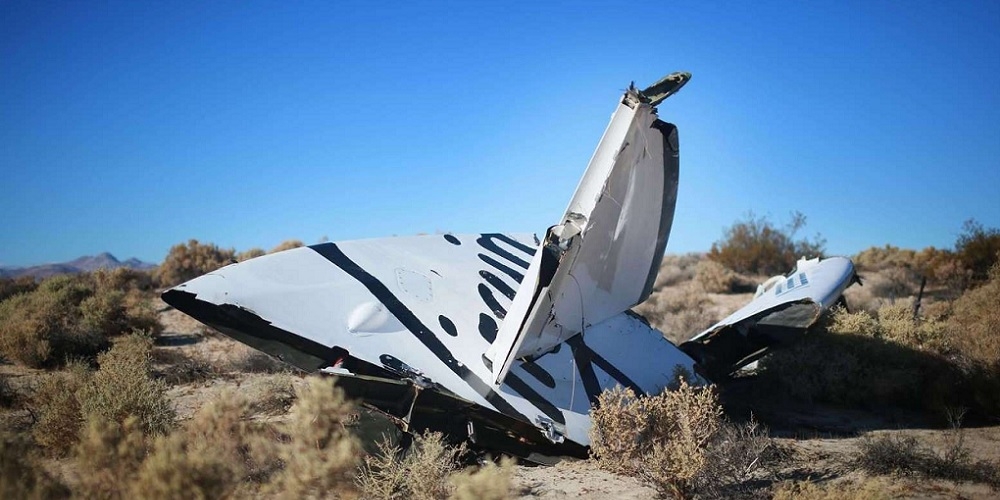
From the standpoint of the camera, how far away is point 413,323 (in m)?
5.91

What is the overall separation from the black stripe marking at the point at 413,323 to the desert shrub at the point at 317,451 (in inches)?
51.9

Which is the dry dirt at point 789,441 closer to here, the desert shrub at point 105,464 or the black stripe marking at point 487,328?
the black stripe marking at point 487,328

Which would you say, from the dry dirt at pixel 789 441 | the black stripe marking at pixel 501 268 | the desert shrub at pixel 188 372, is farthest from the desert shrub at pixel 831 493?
the desert shrub at pixel 188 372

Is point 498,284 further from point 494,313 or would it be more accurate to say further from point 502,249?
point 502,249

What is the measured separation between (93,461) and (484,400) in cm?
300

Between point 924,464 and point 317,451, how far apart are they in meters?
5.44

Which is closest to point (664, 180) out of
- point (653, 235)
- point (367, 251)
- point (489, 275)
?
point (653, 235)

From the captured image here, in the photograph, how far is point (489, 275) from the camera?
7.45 metres

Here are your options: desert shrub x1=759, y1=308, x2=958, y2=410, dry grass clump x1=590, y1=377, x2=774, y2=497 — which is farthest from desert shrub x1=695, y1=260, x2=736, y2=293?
dry grass clump x1=590, y1=377, x2=774, y2=497

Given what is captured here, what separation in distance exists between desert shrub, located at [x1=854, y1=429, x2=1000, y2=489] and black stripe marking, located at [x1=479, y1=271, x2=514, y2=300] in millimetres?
4066

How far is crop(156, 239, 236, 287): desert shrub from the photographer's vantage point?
68.2 feet

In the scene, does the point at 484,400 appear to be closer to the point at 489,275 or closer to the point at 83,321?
the point at 489,275

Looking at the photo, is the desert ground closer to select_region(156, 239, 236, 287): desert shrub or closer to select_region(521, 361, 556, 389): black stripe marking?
select_region(521, 361, 556, 389): black stripe marking

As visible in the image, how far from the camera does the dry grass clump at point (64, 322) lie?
9.88 meters
